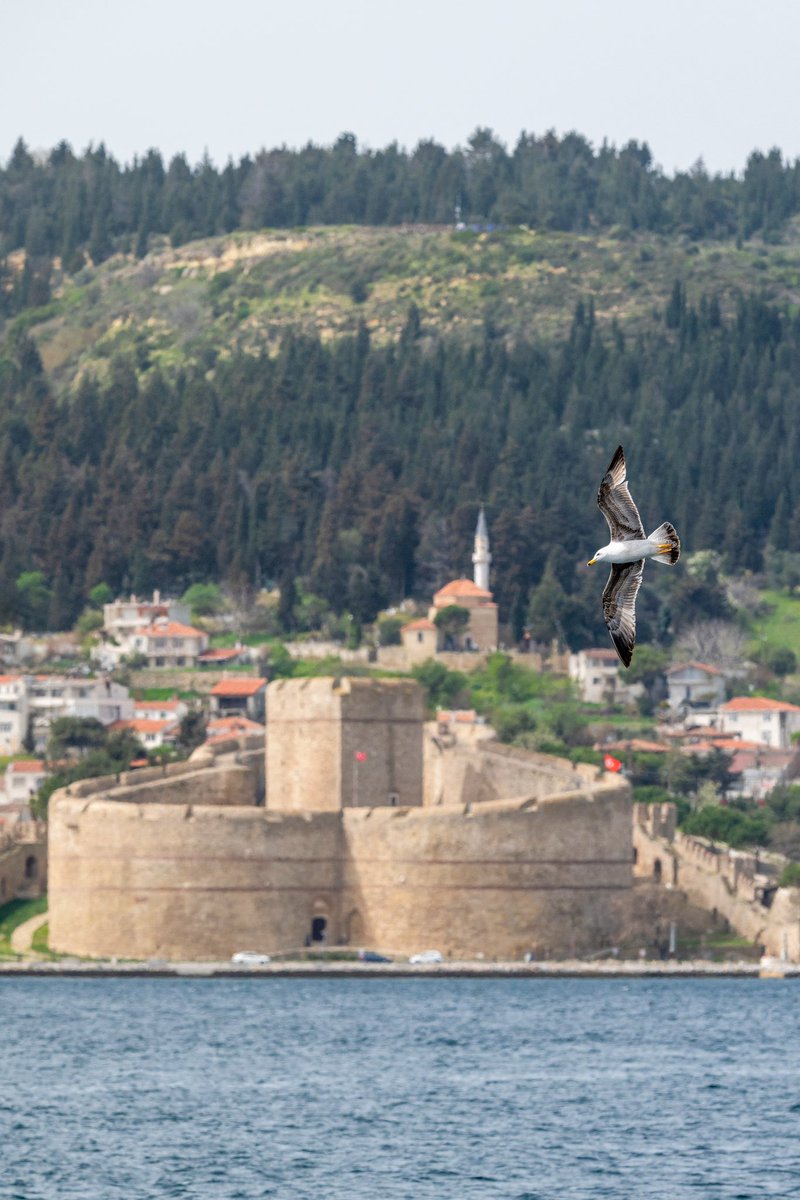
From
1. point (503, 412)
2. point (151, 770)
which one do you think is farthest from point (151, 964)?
point (503, 412)

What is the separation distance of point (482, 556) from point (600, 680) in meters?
11.2

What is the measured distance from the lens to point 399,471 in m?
148

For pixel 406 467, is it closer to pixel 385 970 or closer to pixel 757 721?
pixel 757 721

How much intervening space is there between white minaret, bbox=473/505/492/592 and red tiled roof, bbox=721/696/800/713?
15.6 m

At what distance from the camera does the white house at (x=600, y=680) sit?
129m

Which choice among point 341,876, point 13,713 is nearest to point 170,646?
point 13,713

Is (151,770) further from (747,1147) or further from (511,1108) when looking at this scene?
(747,1147)

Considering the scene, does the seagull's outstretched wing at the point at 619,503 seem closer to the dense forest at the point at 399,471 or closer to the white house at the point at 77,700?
the white house at the point at 77,700

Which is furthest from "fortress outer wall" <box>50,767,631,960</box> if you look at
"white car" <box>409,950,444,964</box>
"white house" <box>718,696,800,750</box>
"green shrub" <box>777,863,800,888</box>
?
"white house" <box>718,696,800,750</box>

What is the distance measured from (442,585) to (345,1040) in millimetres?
Answer: 71620

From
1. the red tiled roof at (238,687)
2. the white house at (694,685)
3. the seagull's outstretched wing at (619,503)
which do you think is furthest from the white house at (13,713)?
the seagull's outstretched wing at (619,503)

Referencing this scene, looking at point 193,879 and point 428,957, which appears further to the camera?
point 193,879

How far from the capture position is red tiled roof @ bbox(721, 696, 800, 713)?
12612cm

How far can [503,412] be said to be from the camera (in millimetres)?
155125
